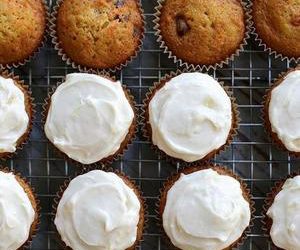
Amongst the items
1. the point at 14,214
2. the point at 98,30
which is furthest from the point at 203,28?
the point at 14,214

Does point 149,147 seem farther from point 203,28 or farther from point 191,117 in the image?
→ point 203,28

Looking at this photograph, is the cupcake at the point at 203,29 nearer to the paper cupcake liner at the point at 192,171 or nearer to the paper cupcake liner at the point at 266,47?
the paper cupcake liner at the point at 266,47

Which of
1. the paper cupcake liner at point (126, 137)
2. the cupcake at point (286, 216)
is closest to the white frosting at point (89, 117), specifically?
the paper cupcake liner at point (126, 137)

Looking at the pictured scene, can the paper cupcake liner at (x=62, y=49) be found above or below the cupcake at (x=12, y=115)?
above

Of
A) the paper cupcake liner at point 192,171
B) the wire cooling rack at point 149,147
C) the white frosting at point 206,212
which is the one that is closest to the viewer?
the white frosting at point 206,212

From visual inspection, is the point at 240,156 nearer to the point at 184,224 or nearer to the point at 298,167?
the point at 298,167

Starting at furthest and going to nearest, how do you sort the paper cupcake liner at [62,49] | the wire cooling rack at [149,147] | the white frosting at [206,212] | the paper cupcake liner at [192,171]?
1. the wire cooling rack at [149,147]
2. the paper cupcake liner at [62,49]
3. the paper cupcake liner at [192,171]
4. the white frosting at [206,212]
